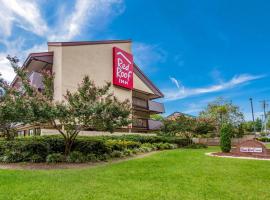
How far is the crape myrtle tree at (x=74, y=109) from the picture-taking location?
11914 millimetres

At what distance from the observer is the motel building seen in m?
21.2

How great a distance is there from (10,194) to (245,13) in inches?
766

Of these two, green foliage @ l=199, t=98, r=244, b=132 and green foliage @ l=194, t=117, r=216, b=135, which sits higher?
green foliage @ l=199, t=98, r=244, b=132

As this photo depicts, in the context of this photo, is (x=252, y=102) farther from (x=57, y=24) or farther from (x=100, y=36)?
(x=57, y=24)

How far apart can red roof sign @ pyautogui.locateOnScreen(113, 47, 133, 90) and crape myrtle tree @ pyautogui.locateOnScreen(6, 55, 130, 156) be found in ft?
40.4

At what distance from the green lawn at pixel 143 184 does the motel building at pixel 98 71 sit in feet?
24.8

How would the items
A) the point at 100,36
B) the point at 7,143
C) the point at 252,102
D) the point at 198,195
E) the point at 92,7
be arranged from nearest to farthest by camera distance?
the point at 198,195 < the point at 7,143 < the point at 92,7 < the point at 100,36 < the point at 252,102

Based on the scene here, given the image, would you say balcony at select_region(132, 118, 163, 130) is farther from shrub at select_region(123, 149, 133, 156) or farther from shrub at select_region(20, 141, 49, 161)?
shrub at select_region(20, 141, 49, 161)

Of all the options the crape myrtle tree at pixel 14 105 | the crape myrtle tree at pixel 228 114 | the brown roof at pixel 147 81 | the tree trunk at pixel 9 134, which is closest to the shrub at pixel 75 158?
the crape myrtle tree at pixel 14 105

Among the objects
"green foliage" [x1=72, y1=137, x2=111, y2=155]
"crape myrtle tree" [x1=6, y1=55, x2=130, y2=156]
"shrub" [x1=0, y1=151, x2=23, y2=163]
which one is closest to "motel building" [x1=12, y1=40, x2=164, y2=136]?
"green foliage" [x1=72, y1=137, x2=111, y2=155]

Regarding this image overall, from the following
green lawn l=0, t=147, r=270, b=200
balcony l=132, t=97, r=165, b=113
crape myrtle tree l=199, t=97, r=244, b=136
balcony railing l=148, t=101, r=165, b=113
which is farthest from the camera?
crape myrtle tree l=199, t=97, r=244, b=136

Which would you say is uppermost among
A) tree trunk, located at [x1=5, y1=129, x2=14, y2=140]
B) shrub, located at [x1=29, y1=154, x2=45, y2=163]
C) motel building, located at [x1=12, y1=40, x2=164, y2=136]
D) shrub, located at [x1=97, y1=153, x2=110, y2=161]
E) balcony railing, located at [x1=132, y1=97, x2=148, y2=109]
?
motel building, located at [x1=12, y1=40, x2=164, y2=136]

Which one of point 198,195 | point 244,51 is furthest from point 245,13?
point 198,195

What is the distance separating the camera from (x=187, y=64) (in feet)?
97.7
